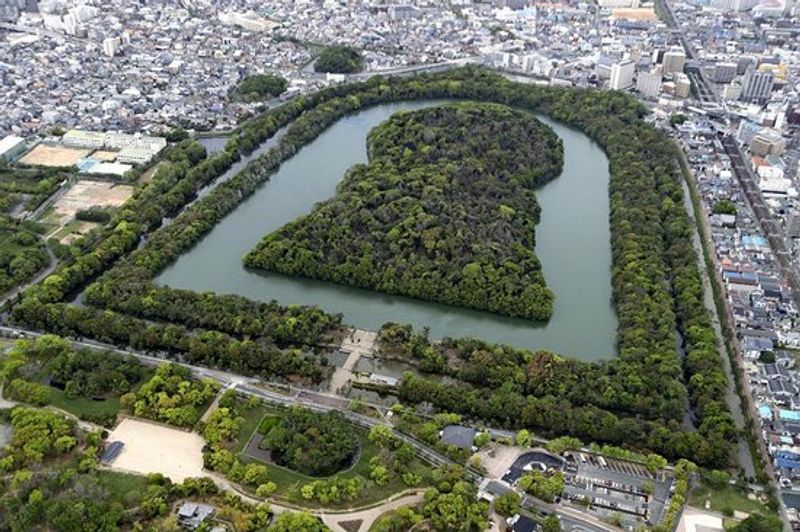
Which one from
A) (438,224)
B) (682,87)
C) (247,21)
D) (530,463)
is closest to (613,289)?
(438,224)

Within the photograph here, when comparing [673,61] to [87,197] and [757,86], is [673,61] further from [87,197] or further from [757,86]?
[87,197]

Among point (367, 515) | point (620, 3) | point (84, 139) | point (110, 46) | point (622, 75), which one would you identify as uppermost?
point (620, 3)

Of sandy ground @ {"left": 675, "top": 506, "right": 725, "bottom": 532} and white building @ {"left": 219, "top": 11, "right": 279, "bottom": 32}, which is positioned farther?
white building @ {"left": 219, "top": 11, "right": 279, "bottom": 32}

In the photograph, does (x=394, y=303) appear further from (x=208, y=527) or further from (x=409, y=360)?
(x=208, y=527)

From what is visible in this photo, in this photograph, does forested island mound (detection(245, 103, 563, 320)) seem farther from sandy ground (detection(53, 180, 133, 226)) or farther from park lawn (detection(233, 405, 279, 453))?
sandy ground (detection(53, 180, 133, 226))

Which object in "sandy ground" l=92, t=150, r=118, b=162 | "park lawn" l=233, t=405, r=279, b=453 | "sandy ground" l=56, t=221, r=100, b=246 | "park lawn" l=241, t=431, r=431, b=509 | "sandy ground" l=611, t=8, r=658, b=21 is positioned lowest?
"park lawn" l=241, t=431, r=431, b=509

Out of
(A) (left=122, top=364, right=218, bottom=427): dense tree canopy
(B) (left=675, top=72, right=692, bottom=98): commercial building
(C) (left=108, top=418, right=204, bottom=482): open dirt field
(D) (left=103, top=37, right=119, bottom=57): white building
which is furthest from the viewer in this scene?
(D) (left=103, top=37, right=119, bottom=57): white building

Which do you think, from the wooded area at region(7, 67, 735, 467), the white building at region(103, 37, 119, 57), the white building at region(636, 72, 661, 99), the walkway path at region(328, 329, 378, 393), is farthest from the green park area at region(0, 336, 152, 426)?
the white building at region(636, 72, 661, 99)

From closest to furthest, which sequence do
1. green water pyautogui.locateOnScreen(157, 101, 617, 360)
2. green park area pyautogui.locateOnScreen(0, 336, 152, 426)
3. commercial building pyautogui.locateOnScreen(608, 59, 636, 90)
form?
1. green park area pyautogui.locateOnScreen(0, 336, 152, 426)
2. green water pyautogui.locateOnScreen(157, 101, 617, 360)
3. commercial building pyautogui.locateOnScreen(608, 59, 636, 90)
